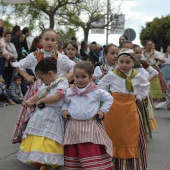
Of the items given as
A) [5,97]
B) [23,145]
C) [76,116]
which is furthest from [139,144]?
[5,97]

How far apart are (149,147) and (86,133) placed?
8.74 feet

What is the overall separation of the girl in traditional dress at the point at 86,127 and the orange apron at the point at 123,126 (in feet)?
1.18

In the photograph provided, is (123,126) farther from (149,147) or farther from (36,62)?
(149,147)

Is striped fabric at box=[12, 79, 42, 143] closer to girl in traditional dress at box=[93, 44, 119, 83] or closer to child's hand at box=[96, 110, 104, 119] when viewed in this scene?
girl in traditional dress at box=[93, 44, 119, 83]

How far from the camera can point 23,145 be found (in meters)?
5.09

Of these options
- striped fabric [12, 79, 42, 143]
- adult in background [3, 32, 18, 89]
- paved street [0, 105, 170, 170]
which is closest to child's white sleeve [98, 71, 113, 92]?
striped fabric [12, 79, 42, 143]

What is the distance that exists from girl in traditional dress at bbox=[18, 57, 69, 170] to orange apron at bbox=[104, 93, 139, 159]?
1.85 ft

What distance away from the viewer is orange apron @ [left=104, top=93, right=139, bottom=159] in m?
5.08

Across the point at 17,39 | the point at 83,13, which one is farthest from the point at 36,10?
the point at 17,39

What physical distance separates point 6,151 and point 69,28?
1207 inches

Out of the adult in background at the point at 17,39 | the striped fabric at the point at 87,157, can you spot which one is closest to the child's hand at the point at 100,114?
the striped fabric at the point at 87,157

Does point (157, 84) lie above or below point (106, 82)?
below

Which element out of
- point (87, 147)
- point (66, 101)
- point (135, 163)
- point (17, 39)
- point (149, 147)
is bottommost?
point (149, 147)

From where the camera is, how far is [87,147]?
15.1 ft
